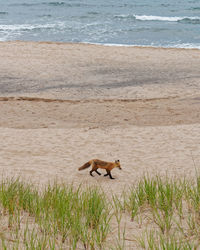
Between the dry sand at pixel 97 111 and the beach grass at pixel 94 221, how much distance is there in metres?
1.66

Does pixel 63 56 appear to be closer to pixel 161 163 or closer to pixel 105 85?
pixel 105 85

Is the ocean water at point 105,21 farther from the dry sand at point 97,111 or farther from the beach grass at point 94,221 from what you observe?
the beach grass at point 94,221

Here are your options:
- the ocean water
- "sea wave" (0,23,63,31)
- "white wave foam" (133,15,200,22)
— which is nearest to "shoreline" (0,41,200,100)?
the ocean water

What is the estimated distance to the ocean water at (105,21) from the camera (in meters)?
28.7

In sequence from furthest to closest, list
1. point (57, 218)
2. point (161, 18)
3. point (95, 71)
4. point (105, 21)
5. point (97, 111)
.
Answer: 1. point (161, 18)
2. point (105, 21)
3. point (95, 71)
4. point (97, 111)
5. point (57, 218)

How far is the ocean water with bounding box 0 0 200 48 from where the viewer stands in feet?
94.2

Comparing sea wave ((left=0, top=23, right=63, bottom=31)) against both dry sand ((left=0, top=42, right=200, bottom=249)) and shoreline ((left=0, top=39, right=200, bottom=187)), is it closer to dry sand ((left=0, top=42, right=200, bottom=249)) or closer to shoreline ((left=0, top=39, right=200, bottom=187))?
dry sand ((left=0, top=42, right=200, bottom=249))

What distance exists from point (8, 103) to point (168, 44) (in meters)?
14.4

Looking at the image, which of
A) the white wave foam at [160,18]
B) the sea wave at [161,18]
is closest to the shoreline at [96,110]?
the sea wave at [161,18]

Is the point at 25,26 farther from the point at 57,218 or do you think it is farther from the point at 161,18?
the point at 57,218

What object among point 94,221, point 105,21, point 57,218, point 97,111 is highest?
point 105,21

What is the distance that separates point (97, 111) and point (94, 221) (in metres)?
8.79

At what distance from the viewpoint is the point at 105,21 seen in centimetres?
3678

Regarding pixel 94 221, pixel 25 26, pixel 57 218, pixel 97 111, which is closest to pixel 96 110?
pixel 97 111
